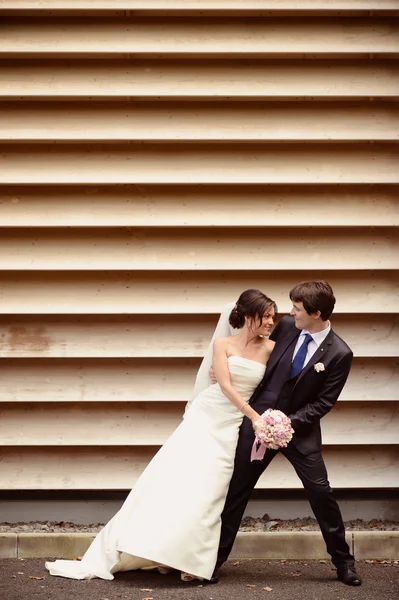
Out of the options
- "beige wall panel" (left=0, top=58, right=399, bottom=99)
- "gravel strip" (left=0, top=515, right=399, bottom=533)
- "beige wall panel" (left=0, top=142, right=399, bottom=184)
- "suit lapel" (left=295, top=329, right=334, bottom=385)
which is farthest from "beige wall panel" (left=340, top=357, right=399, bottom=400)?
"beige wall panel" (left=0, top=58, right=399, bottom=99)

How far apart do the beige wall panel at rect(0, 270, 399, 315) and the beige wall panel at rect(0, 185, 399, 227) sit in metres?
0.38

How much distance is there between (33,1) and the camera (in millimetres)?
5770

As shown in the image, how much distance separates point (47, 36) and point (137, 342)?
91.4 inches

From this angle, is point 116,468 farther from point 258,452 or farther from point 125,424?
point 258,452

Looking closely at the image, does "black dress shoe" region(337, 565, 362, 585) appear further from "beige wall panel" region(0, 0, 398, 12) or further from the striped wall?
"beige wall panel" region(0, 0, 398, 12)

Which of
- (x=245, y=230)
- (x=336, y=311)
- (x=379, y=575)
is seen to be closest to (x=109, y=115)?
(x=245, y=230)

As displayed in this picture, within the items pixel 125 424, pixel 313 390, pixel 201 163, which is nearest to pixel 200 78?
pixel 201 163

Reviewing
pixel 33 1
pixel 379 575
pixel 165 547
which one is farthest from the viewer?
pixel 33 1

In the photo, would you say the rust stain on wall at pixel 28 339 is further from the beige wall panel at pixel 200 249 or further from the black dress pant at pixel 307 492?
the black dress pant at pixel 307 492

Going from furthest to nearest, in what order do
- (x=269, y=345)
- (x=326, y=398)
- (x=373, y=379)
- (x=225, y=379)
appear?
1. (x=373, y=379)
2. (x=269, y=345)
3. (x=225, y=379)
4. (x=326, y=398)

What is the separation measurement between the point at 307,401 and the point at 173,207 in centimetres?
181

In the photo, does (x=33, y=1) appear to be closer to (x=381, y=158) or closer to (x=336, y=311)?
(x=381, y=158)

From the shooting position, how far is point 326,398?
193 inches

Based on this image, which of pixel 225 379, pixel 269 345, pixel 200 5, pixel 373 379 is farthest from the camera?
pixel 373 379
